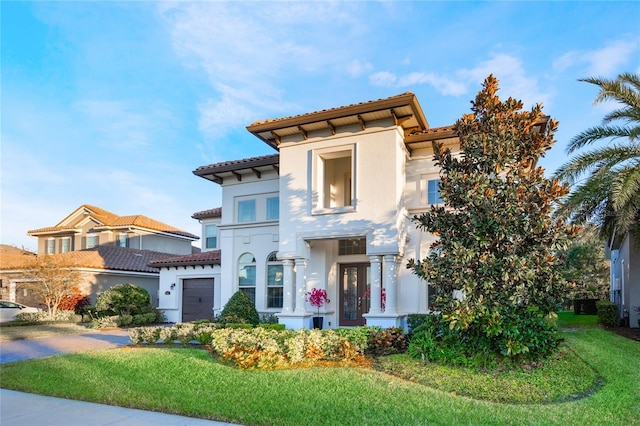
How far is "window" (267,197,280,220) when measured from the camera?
1770 cm

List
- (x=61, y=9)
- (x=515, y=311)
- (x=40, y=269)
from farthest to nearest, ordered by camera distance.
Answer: (x=40, y=269)
(x=61, y=9)
(x=515, y=311)

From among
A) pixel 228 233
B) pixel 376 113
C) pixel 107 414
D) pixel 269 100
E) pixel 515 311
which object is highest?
pixel 269 100

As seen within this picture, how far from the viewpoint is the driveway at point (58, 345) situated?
1306 centimetres

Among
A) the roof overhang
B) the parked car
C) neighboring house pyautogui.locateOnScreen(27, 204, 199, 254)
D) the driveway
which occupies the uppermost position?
the roof overhang

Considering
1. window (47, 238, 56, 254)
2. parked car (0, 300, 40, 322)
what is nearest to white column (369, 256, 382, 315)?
parked car (0, 300, 40, 322)

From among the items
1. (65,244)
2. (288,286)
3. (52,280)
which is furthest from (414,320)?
(65,244)

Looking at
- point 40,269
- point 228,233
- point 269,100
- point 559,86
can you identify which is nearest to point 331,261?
point 228,233

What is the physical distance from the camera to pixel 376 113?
13797 mm

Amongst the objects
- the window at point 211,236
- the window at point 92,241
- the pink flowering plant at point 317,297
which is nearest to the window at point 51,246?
the window at point 92,241

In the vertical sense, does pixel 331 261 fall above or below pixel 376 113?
below

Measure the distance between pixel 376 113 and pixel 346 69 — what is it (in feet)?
5.28

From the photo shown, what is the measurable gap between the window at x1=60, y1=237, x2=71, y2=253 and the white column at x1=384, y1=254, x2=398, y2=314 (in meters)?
28.5

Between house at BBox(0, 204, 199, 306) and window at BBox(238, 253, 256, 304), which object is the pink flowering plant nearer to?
window at BBox(238, 253, 256, 304)

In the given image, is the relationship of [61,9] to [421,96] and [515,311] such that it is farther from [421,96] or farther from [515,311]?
[515,311]
